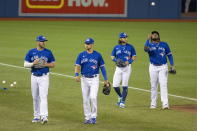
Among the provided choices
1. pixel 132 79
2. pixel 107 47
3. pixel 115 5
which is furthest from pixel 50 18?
pixel 132 79

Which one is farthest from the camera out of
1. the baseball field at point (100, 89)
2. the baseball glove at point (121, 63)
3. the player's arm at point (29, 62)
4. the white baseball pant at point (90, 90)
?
the baseball glove at point (121, 63)

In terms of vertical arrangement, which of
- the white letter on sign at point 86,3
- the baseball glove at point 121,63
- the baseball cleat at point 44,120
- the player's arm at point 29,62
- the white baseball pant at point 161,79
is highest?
the white letter on sign at point 86,3

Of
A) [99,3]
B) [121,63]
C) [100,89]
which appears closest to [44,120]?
[121,63]

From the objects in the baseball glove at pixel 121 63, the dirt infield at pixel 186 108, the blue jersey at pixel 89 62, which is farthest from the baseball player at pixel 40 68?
the dirt infield at pixel 186 108

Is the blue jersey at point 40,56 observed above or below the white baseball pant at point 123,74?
above

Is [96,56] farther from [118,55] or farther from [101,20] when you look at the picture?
[101,20]

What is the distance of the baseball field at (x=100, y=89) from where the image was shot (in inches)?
598

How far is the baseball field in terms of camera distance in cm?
1518

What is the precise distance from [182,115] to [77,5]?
32.9 metres

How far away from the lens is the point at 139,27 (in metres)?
44.1

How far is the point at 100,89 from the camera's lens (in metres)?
21.0

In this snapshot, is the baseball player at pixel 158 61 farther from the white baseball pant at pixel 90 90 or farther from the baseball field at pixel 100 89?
the white baseball pant at pixel 90 90

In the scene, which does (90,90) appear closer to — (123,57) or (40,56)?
(40,56)

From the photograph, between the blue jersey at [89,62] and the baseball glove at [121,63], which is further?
the baseball glove at [121,63]
